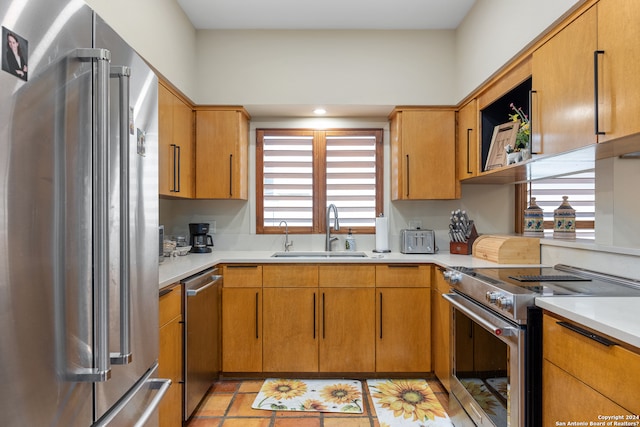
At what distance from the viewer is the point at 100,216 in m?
0.89

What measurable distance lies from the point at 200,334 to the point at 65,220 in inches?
61.1

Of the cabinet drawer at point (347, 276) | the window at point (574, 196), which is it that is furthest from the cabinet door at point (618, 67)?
the cabinet drawer at point (347, 276)

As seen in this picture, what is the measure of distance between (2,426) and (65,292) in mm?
268

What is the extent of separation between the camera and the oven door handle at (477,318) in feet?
4.60

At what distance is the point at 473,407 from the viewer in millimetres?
1763

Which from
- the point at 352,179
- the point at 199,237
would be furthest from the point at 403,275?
the point at 199,237

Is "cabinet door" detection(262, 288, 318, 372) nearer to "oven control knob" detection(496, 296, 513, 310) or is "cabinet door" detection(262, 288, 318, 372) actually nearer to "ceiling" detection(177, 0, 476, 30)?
"oven control knob" detection(496, 296, 513, 310)

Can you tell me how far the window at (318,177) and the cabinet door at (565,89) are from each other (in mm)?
1572

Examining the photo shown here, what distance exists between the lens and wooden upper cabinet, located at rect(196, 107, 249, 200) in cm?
293

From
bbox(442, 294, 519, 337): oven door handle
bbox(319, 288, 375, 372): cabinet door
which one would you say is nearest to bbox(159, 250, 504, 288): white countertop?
bbox(319, 288, 375, 372): cabinet door

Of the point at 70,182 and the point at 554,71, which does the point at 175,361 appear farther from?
the point at 554,71

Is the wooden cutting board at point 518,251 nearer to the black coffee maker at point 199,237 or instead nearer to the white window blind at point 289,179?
the white window blind at point 289,179

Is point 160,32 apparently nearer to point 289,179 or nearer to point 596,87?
point 289,179

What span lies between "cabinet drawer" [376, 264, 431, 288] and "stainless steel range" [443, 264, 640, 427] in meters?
0.49
